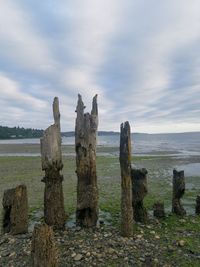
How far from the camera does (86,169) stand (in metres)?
10.8

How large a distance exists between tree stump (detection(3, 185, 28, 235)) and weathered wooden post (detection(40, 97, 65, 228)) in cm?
71

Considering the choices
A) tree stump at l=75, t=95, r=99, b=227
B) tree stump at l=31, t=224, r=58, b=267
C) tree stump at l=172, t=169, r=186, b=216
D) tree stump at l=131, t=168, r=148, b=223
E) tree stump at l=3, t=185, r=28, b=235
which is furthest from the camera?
tree stump at l=172, t=169, r=186, b=216

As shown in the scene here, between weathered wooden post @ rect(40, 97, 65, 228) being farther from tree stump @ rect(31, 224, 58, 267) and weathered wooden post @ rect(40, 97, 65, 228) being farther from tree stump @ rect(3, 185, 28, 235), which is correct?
tree stump @ rect(31, 224, 58, 267)

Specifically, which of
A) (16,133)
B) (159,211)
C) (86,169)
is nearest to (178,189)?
(159,211)

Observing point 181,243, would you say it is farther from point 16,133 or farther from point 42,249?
point 16,133

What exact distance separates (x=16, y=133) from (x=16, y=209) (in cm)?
16846

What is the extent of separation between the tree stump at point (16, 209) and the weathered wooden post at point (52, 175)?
707 mm

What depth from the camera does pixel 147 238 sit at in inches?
385

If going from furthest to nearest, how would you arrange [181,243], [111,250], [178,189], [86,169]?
[178,189] < [86,169] < [181,243] < [111,250]

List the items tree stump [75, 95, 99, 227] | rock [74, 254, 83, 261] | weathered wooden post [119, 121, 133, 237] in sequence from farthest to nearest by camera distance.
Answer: tree stump [75, 95, 99, 227] → weathered wooden post [119, 121, 133, 237] → rock [74, 254, 83, 261]

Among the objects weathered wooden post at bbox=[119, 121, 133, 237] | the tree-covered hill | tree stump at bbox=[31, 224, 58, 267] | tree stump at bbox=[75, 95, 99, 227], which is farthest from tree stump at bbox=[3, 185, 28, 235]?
the tree-covered hill

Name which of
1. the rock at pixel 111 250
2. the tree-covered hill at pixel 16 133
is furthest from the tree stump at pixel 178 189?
the tree-covered hill at pixel 16 133

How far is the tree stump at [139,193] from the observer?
37.3 feet

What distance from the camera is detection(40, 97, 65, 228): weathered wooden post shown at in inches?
414
